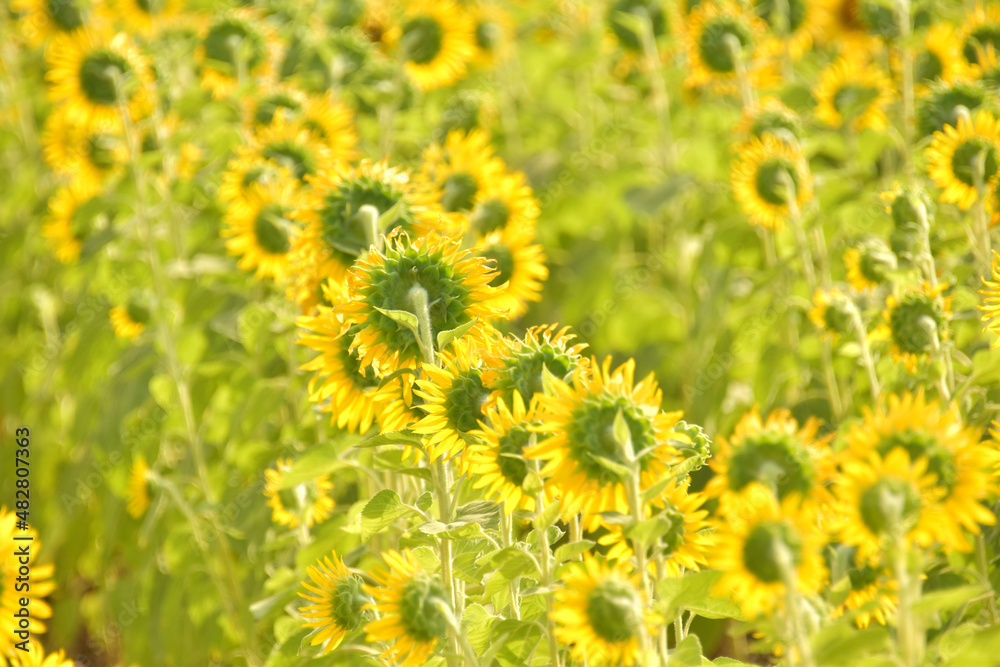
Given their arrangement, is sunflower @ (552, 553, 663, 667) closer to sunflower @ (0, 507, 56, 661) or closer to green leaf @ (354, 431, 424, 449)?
green leaf @ (354, 431, 424, 449)

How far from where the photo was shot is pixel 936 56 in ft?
7.66

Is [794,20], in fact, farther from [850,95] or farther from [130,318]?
[130,318]

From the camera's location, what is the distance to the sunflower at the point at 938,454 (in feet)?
2.85

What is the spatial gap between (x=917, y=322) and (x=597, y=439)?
613 mm

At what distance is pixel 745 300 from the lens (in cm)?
233

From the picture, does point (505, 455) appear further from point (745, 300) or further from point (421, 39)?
point (421, 39)

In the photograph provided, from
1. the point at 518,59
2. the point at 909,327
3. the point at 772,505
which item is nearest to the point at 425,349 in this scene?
the point at 772,505

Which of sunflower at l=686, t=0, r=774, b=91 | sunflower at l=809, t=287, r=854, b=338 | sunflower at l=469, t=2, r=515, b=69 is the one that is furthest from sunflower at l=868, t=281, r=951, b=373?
sunflower at l=469, t=2, r=515, b=69

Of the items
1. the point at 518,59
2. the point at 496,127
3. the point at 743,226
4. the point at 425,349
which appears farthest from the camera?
the point at 518,59

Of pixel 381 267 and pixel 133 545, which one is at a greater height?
pixel 381 267

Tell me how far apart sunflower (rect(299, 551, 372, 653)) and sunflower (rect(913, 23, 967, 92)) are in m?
1.76

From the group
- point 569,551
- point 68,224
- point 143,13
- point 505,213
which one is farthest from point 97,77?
point 569,551

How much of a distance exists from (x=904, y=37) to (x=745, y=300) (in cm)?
69

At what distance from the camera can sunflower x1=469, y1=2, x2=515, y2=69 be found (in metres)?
3.12
